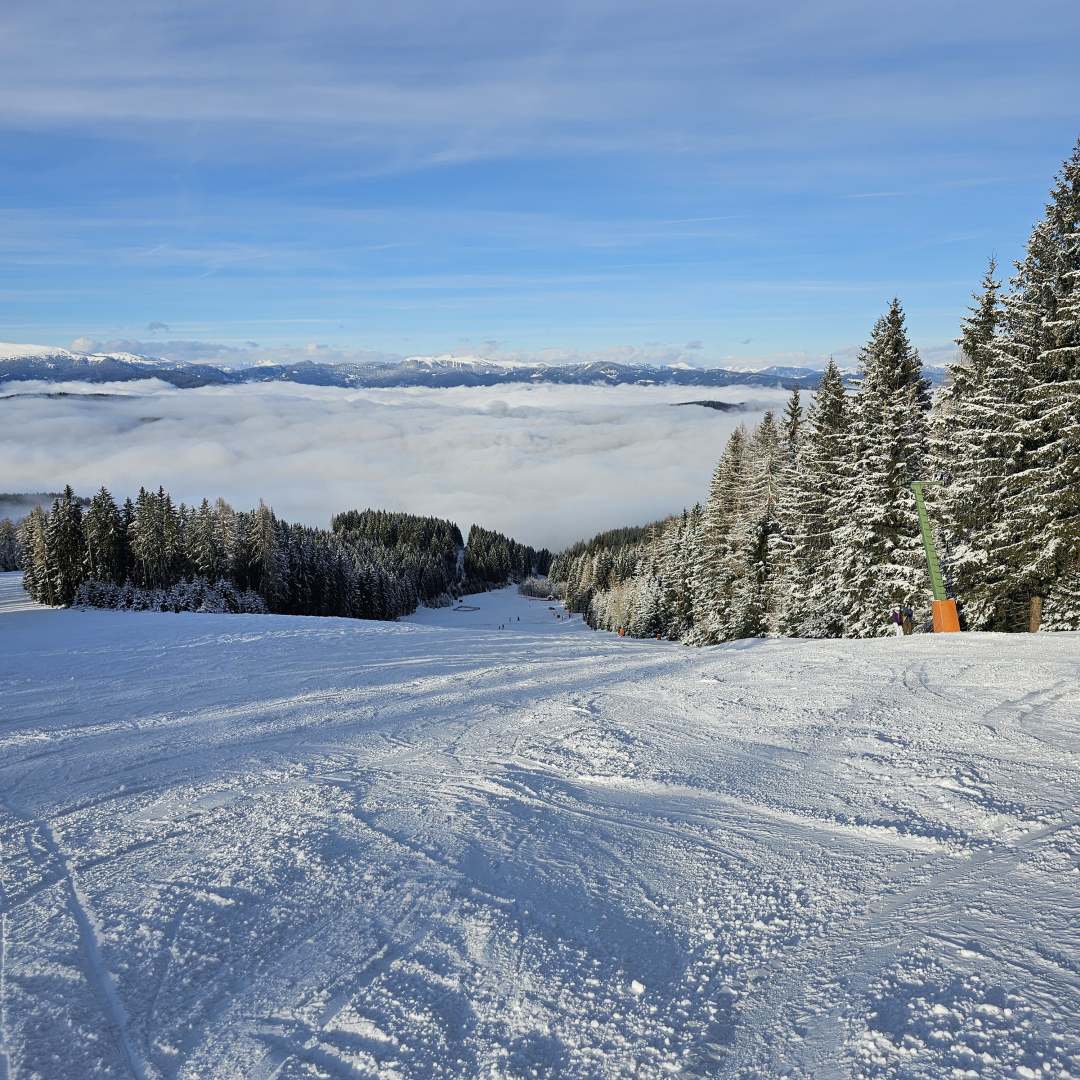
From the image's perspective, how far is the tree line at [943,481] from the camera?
60.7ft

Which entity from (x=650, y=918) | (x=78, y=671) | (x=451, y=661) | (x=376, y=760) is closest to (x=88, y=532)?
(x=78, y=671)

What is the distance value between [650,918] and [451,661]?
39.4 feet

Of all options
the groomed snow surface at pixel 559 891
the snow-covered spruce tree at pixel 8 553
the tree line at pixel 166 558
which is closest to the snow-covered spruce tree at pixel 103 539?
the tree line at pixel 166 558

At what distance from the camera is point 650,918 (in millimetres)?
4516

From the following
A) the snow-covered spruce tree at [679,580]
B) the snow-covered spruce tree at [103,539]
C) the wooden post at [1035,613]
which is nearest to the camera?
the wooden post at [1035,613]

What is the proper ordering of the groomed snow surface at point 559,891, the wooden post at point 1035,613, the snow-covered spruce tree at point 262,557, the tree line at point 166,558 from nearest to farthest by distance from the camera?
the groomed snow surface at point 559,891 → the wooden post at point 1035,613 → the tree line at point 166,558 → the snow-covered spruce tree at point 262,557

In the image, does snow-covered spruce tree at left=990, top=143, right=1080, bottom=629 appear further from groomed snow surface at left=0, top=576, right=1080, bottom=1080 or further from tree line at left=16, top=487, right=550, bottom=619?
tree line at left=16, top=487, right=550, bottom=619


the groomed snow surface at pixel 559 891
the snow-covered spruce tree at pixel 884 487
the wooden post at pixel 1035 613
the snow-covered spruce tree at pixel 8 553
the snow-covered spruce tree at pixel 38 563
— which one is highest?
the snow-covered spruce tree at pixel 884 487

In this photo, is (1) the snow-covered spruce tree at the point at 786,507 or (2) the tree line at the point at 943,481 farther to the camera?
(1) the snow-covered spruce tree at the point at 786,507

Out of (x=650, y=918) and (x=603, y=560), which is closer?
(x=650, y=918)

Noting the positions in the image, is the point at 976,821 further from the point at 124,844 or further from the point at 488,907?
the point at 124,844

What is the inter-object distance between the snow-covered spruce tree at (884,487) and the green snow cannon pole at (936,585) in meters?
1.20

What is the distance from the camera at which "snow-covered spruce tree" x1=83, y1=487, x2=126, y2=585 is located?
200 feet

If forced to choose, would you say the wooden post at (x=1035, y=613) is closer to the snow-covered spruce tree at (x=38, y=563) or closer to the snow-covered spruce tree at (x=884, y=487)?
the snow-covered spruce tree at (x=884, y=487)
